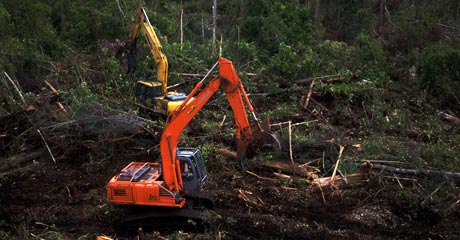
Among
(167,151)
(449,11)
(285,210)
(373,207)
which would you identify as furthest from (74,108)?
(449,11)

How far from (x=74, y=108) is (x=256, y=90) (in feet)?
20.9

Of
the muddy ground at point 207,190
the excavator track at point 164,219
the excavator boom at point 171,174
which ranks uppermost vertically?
the excavator boom at point 171,174

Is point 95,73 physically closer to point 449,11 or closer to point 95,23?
point 95,23

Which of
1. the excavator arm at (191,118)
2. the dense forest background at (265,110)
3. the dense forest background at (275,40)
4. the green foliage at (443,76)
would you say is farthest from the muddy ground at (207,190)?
the green foliage at (443,76)

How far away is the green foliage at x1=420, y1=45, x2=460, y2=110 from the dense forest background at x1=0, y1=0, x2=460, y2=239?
0.04m

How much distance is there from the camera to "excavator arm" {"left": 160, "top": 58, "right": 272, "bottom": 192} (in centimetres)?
974

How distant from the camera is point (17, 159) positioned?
1374 centimetres

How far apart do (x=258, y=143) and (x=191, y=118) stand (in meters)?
2.17

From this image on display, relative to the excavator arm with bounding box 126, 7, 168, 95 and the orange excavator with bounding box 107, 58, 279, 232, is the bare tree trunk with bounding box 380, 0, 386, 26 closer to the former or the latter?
the excavator arm with bounding box 126, 7, 168, 95

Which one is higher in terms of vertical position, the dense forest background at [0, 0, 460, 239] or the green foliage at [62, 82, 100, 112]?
the green foliage at [62, 82, 100, 112]

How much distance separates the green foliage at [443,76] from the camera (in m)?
17.3

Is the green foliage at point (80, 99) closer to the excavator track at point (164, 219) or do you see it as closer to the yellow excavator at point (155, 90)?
the yellow excavator at point (155, 90)

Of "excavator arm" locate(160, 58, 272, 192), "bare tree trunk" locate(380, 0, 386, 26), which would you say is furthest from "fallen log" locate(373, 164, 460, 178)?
"bare tree trunk" locate(380, 0, 386, 26)

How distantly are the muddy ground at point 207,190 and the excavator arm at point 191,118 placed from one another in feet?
3.57
